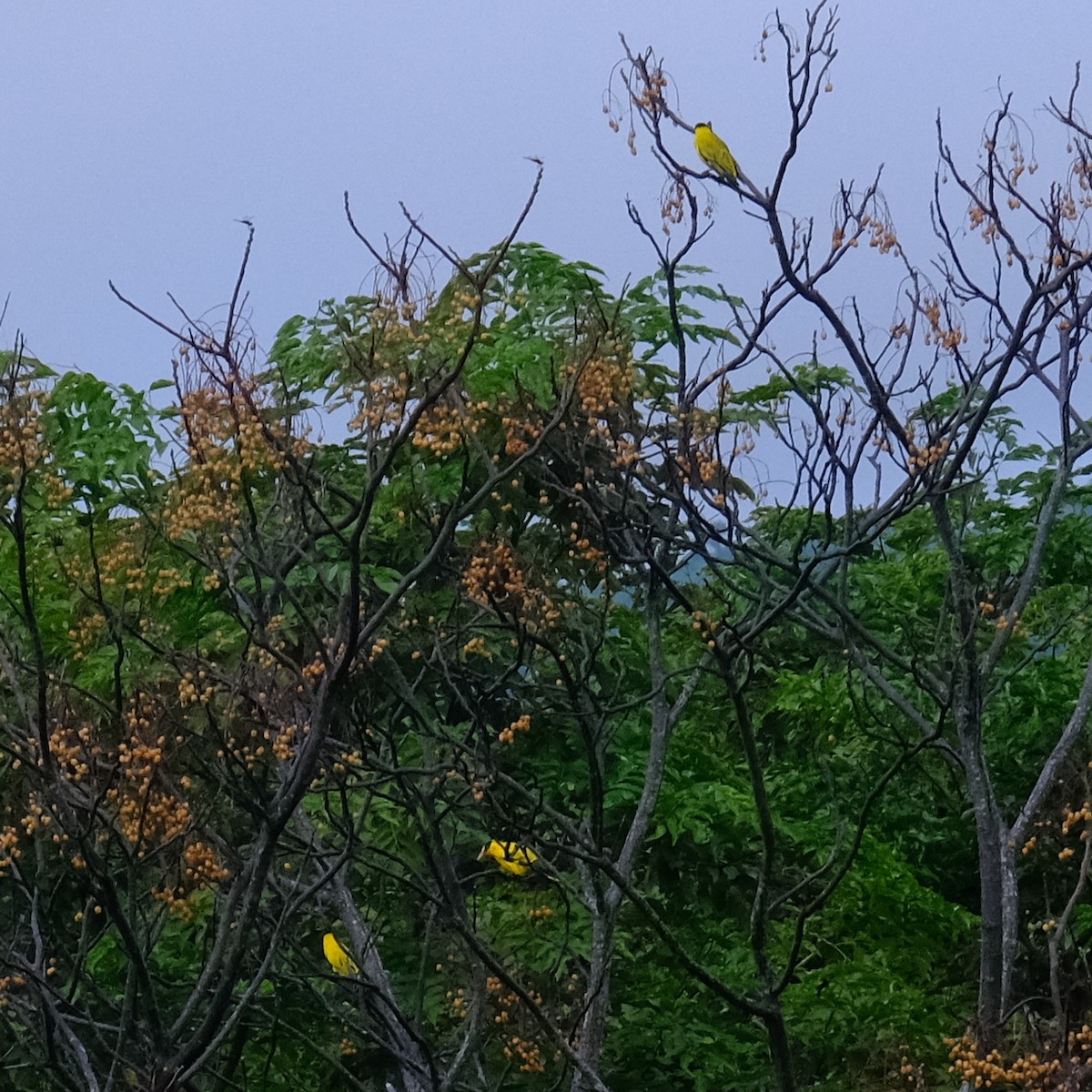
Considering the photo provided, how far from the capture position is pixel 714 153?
20.6 feet

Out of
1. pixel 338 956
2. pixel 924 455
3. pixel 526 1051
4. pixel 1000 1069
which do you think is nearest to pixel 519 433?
pixel 924 455

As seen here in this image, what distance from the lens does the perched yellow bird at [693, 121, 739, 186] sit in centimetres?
618

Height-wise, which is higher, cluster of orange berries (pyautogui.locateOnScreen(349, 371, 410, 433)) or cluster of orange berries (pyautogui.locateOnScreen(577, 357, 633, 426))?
cluster of orange berries (pyautogui.locateOnScreen(577, 357, 633, 426))

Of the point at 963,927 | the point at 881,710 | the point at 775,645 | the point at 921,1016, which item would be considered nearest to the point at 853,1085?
the point at 921,1016

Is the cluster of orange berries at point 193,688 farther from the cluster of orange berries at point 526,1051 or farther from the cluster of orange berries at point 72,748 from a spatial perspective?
the cluster of orange berries at point 526,1051

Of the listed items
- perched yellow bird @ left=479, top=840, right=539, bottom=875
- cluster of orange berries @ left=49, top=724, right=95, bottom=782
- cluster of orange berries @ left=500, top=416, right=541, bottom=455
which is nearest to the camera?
cluster of orange berries @ left=49, top=724, right=95, bottom=782

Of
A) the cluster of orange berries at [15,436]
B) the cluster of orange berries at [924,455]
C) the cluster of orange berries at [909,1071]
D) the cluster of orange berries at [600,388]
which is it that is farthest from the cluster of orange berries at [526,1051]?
the cluster of orange berries at [15,436]

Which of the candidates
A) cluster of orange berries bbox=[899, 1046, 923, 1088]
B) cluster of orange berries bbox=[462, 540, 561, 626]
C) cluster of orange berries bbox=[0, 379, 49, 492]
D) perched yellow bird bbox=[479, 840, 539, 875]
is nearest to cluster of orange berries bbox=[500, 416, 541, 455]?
cluster of orange berries bbox=[462, 540, 561, 626]

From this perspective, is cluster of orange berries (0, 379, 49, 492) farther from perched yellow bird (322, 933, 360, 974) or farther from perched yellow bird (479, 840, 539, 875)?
perched yellow bird (322, 933, 360, 974)

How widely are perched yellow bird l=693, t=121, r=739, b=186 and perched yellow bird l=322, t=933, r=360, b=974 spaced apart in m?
3.92

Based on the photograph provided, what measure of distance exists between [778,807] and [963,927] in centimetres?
154

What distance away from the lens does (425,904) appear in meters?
9.57

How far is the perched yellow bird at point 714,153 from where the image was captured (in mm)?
6180

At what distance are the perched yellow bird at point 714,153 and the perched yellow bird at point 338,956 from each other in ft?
12.8
